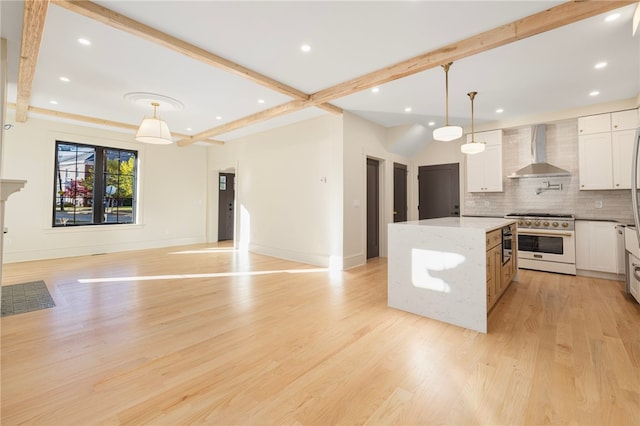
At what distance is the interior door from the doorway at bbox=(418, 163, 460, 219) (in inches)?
14.7

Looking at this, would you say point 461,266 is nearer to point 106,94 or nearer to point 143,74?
point 143,74

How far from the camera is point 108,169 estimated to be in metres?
6.75

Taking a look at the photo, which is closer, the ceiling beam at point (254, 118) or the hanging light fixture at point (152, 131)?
the hanging light fixture at point (152, 131)

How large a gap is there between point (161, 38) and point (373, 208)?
4672 mm

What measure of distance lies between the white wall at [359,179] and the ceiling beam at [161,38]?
71.1 inches

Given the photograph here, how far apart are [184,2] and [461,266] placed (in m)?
3.49

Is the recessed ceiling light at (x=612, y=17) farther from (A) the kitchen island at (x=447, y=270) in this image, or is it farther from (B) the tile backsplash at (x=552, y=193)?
(B) the tile backsplash at (x=552, y=193)

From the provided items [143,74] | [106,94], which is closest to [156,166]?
[106,94]

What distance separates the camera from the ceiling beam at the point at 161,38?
2424mm

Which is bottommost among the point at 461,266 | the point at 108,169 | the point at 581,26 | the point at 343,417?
the point at 343,417

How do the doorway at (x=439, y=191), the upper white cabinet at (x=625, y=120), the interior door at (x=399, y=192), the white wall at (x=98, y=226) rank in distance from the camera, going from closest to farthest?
the upper white cabinet at (x=625, y=120) → the white wall at (x=98, y=226) → the doorway at (x=439, y=191) → the interior door at (x=399, y=192)

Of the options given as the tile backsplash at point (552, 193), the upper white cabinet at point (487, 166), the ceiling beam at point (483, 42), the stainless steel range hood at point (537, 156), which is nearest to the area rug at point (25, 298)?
the ceiling beam at point (483, 42)

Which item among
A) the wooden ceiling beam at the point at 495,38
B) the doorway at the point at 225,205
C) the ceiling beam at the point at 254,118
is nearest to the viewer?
the wooden ceiling beam at the point at 495,38

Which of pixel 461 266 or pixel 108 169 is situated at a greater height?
pixel 108 169
